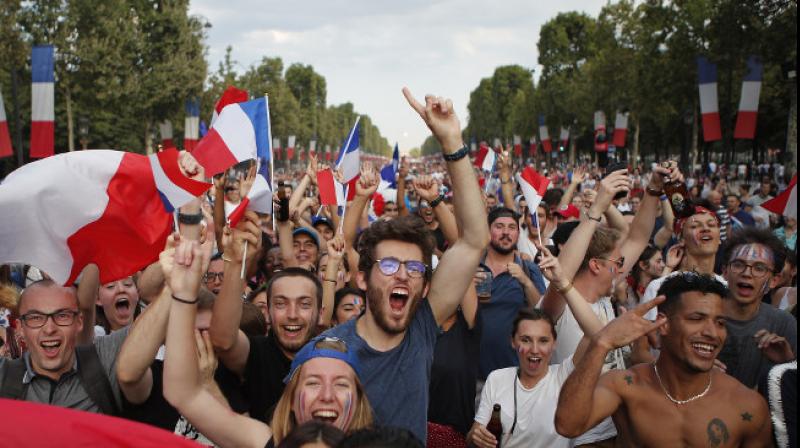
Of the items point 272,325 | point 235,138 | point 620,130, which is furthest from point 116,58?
point 272,325

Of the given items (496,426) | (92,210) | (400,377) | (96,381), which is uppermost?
(92,210)

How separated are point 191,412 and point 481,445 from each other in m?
1.71

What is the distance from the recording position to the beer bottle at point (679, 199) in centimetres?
528

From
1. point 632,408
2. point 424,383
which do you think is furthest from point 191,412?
point 632,408

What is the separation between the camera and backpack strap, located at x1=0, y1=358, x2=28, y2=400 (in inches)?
131

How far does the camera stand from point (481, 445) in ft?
13.0

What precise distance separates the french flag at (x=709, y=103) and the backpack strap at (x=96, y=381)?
13830 mm

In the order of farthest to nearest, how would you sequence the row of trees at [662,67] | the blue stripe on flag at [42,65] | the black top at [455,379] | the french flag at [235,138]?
1. the row of trees at [662,67]
2. the blue stripe on flag at [42,65]
3. the french flag at [235,138]
4. the black top at [455,379]

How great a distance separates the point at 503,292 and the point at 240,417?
2.98 meters

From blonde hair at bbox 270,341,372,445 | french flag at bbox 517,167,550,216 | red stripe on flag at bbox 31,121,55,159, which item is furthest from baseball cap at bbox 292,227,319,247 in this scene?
red stripe on flag at bbox 31,121,55,159

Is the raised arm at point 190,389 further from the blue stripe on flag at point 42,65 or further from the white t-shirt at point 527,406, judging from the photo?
the blue stripe on flag at point 42,65

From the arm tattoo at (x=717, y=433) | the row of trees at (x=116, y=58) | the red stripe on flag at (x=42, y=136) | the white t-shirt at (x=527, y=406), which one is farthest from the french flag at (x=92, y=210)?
the row of trees at (x=116, y=58)

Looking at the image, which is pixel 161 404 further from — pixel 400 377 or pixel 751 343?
pixel 751 343

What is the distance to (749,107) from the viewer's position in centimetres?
1546
